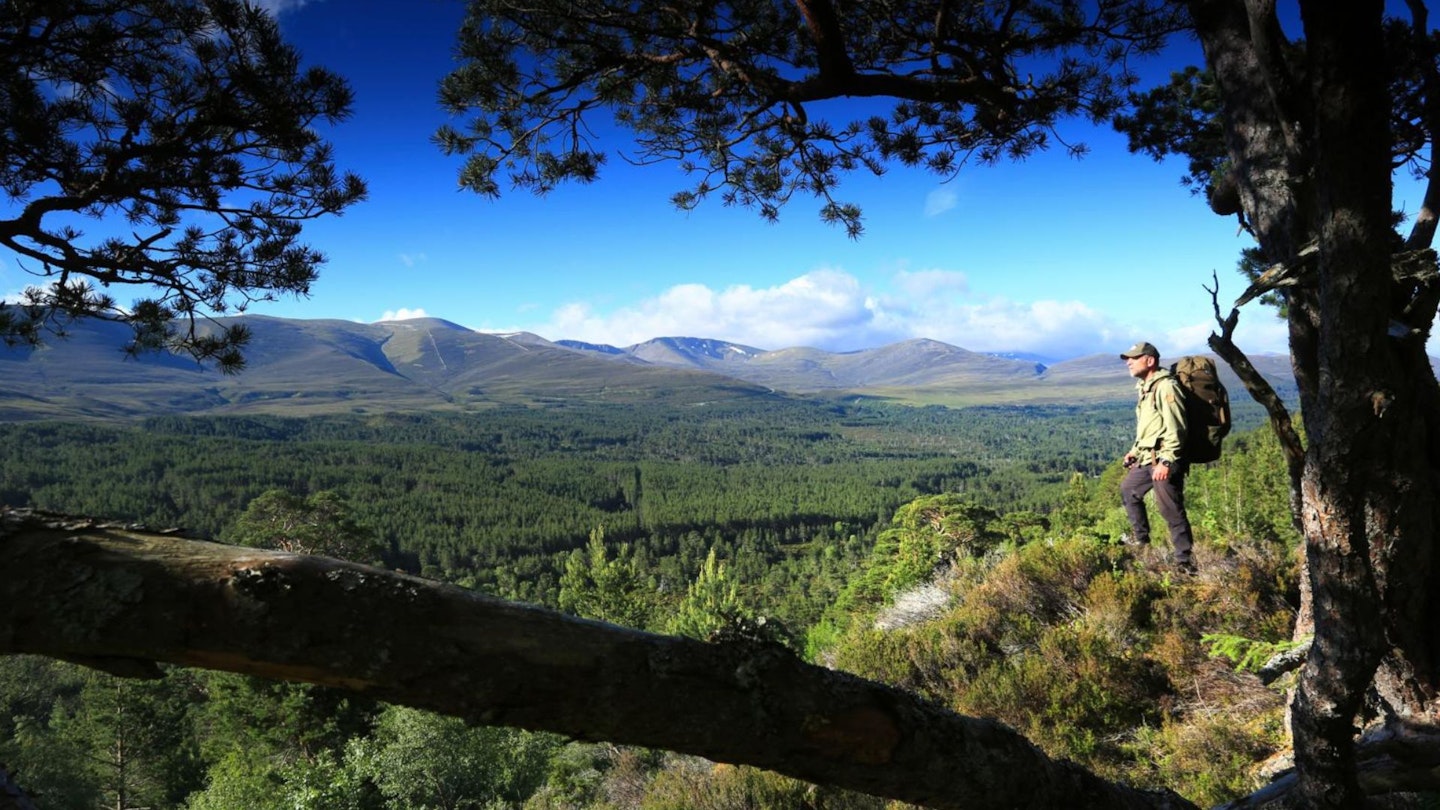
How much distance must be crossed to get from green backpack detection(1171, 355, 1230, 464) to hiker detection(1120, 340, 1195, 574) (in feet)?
0.21

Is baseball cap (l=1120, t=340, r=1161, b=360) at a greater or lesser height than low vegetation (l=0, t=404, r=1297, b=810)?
greater

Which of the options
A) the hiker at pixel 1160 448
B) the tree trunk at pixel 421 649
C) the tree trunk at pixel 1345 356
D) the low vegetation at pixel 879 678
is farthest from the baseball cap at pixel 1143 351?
the tree trunk at pixel 421 649

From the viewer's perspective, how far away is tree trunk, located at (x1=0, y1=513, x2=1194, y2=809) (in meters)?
1.15

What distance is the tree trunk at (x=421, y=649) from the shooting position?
1.15 m

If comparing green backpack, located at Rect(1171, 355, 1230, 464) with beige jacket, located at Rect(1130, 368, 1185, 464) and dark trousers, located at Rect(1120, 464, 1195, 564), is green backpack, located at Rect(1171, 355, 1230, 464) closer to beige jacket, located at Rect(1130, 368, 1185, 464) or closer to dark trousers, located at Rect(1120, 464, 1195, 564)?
beige jacket, located at Rect(1130, 368, 1185, 464)

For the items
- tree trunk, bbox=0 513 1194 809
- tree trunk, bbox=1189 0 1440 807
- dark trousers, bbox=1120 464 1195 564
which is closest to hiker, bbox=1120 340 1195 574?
dark trousers, bbox=1120 464 1195 564

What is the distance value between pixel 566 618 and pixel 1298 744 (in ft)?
8.22

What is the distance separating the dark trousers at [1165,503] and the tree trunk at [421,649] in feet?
16.3

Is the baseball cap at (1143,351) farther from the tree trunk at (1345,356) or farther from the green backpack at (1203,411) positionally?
the tree trunk at (1345,356)

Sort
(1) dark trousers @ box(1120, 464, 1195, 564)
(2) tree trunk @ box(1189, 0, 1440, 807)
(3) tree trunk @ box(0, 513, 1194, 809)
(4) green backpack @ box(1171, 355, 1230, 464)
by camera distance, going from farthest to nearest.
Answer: (1) dark trousers @ box(1120, 464, 1195, 564), (4) green backpack @ box(1171, 355, 1230, 464), (2) tree trunk @ box(1189, 0, 1440, 807), (3) tree trunk @ box(0, 513, 1194, 809)

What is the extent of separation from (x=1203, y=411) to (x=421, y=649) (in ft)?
19.7

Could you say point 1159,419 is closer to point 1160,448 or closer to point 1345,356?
point 1160,448

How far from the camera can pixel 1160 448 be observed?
5352 millimetres

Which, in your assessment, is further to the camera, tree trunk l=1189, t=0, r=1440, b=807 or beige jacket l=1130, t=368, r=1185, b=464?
beige jacket l=1130, t=368, r=1185, b=464
